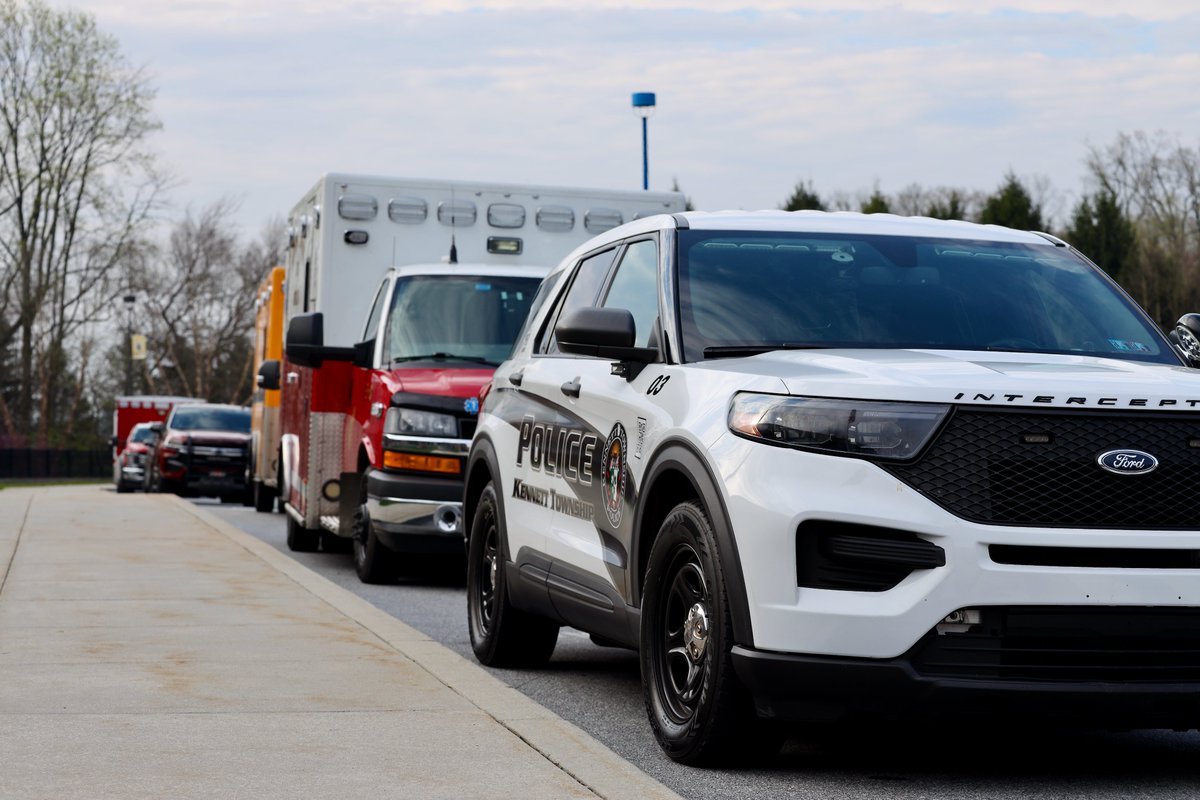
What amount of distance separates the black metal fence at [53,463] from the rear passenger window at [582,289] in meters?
71.1

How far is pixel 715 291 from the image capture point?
6.48m

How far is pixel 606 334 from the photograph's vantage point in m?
6.20

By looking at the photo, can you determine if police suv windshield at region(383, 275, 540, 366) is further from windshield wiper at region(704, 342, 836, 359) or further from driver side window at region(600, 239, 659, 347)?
windshield wiper at region(704, 342, 836, 359)

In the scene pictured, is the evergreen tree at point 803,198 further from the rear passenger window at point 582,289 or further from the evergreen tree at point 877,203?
the rear passenger window at point 582,289

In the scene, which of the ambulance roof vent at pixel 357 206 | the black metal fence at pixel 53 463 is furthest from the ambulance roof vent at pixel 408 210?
the black metal fence at pixel 53 463

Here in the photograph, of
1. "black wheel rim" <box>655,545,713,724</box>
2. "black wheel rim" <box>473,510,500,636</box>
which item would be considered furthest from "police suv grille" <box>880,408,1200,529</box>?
"black wheel rim" <box>473,510,500,636</box>

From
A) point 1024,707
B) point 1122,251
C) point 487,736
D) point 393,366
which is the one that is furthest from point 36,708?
point 1122,251

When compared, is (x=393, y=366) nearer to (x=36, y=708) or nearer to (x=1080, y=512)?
(x=36, y=708)

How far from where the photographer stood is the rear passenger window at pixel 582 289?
7.48m

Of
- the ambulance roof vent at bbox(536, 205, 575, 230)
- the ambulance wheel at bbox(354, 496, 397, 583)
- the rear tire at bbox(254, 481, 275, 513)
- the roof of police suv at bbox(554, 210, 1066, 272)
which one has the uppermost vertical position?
the ambulance roof vent at bbox(536, 205, 575, 230)

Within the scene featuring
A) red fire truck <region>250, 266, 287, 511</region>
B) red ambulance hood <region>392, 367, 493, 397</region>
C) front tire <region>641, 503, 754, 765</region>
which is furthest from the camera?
red fire truck <region>250, 266, 287, 511</region>

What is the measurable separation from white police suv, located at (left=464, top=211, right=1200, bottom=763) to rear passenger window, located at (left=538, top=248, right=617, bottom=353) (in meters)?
1.04

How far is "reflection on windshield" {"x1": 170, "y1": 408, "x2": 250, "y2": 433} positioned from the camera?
32562mm

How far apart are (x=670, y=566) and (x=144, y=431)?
118 feet
